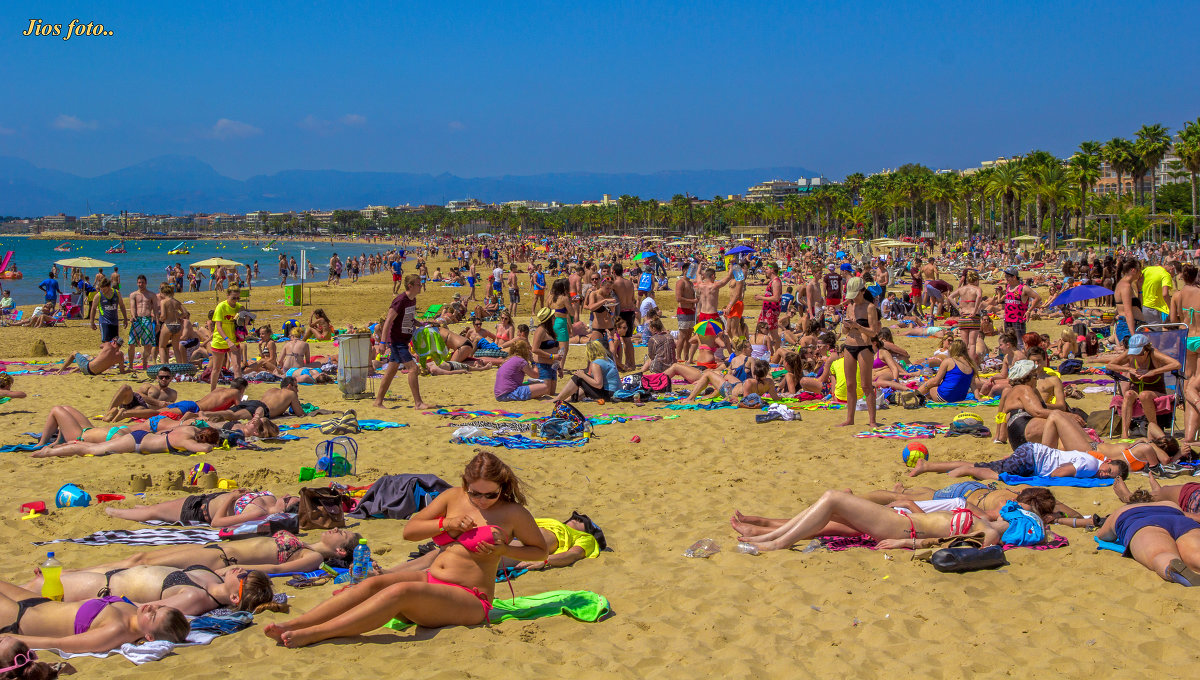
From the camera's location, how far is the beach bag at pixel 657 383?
10.2 metres

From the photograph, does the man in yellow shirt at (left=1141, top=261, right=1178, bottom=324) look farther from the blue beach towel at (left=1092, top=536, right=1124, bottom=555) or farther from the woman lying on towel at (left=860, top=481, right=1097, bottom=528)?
the blue beach towel at (left=1092, top=536, right=1124, bottom=555)

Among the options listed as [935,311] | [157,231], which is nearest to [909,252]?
[935,311]

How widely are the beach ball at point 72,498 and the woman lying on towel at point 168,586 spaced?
1.92 m

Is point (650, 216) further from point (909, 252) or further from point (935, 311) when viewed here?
point (935, 311)

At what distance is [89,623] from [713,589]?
287cm

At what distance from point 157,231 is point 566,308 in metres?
197

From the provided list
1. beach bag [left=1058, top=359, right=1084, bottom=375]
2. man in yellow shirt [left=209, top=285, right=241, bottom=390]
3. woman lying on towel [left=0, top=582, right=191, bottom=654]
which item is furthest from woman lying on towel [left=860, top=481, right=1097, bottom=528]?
man in yellow shirt [left=209, top=285, right=241, bottom=390]

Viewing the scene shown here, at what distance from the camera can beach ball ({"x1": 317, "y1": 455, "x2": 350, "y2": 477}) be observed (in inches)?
270

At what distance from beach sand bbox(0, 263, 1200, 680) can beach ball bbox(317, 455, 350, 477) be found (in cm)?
23

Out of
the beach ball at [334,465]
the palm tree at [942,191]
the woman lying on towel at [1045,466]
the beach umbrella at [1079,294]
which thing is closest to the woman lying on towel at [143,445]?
the beach ball at [334,465]

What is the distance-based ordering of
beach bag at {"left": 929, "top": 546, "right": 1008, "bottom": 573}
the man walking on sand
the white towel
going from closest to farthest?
the white towel < beach bag at {"left": 929, "top": 546, "right": 1008, "bottom": 573} < the man walking on sand

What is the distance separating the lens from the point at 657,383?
10.2 metres

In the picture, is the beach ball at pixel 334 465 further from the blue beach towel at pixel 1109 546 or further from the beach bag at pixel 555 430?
the blue beach towel at pixel 1109 546

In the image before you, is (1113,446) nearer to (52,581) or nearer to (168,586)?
(168,586)
